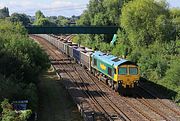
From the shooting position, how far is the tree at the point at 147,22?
61500mm

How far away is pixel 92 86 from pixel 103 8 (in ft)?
182

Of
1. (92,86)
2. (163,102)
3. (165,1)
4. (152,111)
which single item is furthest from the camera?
(165,1)

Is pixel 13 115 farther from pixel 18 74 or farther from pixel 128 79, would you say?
pixel 128 79

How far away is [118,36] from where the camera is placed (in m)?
74.2

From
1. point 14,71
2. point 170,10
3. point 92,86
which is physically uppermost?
point 170,10

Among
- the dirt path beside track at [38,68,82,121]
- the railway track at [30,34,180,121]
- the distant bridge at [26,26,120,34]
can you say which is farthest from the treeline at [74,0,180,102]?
the dirt path beside track at [38,68,82,121]

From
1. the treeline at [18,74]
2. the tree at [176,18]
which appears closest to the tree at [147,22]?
the tree at [176,18]

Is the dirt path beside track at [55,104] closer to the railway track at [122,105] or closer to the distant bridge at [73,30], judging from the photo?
the railway track at [122,105]

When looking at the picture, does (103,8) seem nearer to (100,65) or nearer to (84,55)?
(84,55)

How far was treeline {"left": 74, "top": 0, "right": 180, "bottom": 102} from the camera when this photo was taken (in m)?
43.1

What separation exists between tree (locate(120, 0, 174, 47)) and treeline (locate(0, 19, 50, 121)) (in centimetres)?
2247

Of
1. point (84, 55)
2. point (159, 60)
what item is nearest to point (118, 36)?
point (84, 55)

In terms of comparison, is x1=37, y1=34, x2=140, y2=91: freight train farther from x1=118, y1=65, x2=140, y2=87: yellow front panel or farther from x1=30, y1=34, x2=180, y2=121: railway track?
x1=30, y1=34, x2=180, y2=121: railway track

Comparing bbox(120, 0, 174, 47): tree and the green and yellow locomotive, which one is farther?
bbox(120, 0, 174, 47): tree
